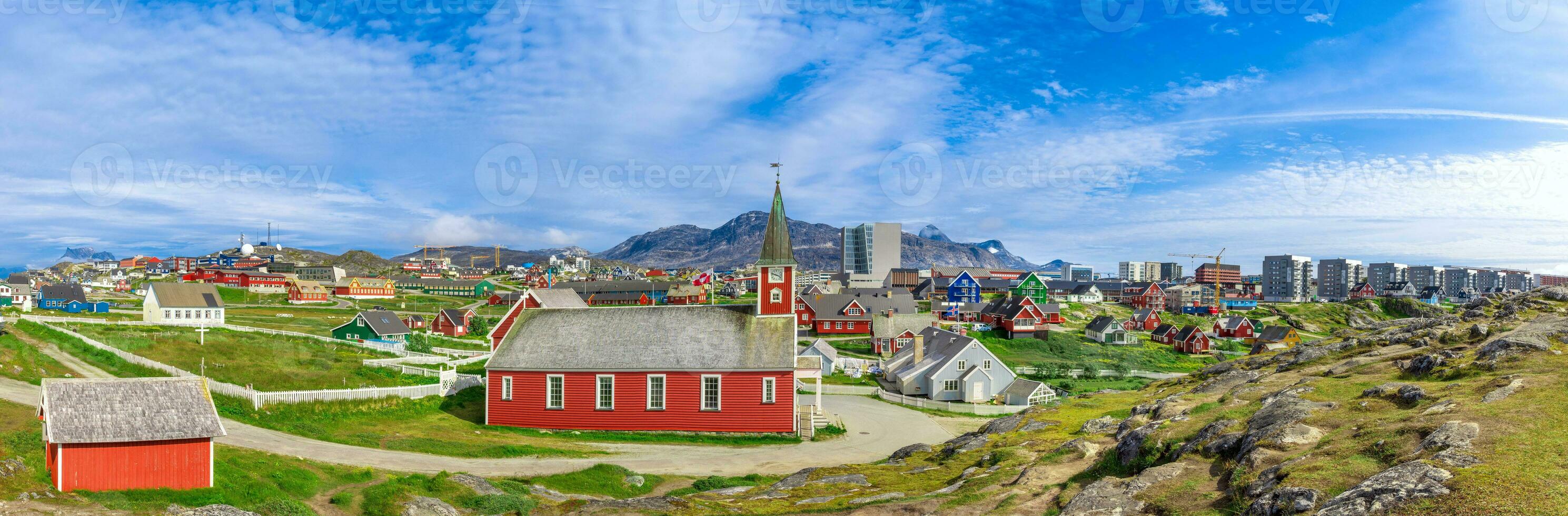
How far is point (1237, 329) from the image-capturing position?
106m

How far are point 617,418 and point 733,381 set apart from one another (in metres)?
6.07

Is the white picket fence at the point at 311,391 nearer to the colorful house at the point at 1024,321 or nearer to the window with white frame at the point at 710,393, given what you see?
the window with white frame at the point at 710,393

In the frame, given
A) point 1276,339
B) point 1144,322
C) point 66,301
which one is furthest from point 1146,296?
point 66,301

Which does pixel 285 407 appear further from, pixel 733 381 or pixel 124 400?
pixel 733 381

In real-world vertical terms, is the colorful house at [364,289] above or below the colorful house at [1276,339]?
above

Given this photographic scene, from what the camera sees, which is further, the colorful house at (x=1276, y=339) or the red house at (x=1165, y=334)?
the red house at (x=1165, y=334)

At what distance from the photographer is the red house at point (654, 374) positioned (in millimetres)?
36750

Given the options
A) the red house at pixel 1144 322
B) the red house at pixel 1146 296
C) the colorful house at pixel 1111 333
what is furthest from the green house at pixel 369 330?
the red house at pixel 1146 296

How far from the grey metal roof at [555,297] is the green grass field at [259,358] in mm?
11336

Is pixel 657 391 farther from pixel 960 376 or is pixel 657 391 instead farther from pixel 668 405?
pixel 960 376

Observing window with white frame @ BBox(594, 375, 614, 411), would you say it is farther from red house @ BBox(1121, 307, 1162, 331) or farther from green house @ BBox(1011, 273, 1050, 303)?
green house @ BBox(1011, 273, 1050, 303)

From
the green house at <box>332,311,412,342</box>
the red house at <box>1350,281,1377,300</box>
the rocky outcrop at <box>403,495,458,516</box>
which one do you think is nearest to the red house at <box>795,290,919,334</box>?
the green house at <box>332,311,412,342</box>

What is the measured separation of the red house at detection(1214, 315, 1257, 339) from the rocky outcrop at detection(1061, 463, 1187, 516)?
336ft

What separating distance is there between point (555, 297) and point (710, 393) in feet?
81.9
